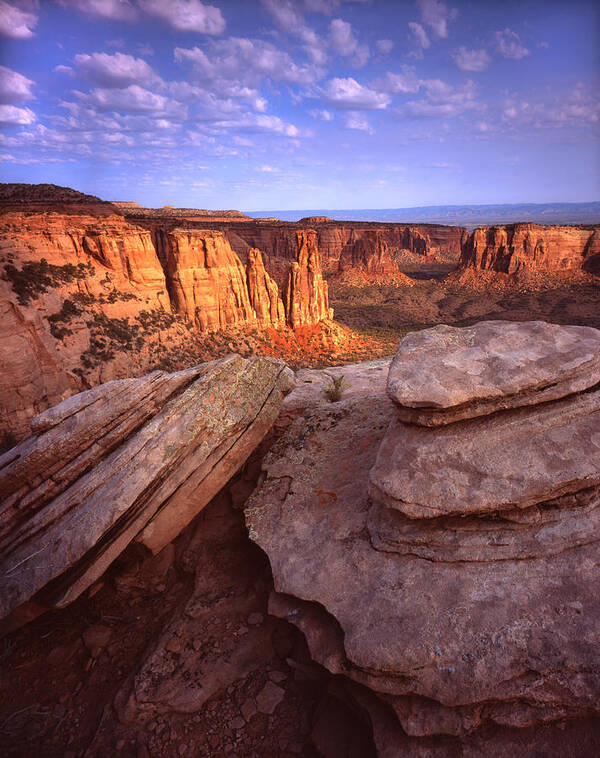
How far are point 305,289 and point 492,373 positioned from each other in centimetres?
4633

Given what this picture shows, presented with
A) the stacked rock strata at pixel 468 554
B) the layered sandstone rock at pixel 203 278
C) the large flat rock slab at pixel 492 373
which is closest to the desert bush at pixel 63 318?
the layered sandstone rock at pixel 203 278

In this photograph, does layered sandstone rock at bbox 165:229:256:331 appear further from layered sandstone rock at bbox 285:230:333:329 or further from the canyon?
the canyon

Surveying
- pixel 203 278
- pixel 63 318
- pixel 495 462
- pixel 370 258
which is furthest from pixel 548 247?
pixel 495 462

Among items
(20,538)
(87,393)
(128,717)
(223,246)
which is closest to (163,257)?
(223,246)

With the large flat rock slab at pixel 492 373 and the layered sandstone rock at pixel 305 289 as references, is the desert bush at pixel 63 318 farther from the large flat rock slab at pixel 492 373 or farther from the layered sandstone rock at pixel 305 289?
the large flat rock slab at pixel 492 373

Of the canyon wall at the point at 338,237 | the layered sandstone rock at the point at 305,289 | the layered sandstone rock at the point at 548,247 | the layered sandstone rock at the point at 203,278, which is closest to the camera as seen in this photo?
the layered sandstone rock at the point at 203,278

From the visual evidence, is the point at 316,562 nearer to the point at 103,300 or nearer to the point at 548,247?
the point at 103,300

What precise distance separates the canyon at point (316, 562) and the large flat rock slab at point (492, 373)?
0.04 meters

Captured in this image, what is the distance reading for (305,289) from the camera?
1976 inches

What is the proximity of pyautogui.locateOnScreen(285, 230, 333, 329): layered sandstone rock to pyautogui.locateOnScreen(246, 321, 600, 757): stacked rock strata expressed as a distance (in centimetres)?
4342

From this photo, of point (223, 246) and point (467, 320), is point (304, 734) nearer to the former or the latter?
point (223, 246)

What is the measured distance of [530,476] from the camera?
4812mm

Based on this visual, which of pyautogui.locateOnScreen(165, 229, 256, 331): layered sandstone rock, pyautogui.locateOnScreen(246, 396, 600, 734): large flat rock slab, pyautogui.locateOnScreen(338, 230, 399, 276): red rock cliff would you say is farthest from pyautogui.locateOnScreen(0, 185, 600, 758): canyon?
pyautogui.locateOnScreen(338, 230, 399, 276): red rock cliff

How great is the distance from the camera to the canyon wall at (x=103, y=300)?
22.8 metres
